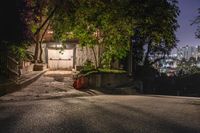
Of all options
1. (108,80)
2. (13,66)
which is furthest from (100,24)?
(13,66)

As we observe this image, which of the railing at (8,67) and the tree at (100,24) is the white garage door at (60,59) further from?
the railing at (8,67)

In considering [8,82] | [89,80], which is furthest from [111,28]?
[8,82]

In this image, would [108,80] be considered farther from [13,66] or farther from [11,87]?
[11,87]

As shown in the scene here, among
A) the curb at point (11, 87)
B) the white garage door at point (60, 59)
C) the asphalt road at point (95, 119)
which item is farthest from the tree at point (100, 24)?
the asphalt road at point (95, 119)

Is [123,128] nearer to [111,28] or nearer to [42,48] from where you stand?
[111,28]

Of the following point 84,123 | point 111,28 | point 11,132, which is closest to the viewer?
point 11,132

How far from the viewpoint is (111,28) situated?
84.3 ft

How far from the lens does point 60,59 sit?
37.9m

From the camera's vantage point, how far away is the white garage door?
3781 cm

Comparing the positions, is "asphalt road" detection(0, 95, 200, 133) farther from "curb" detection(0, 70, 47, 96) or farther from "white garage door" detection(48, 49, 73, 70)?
"white garage door" detection(48, 49, 73, 70)

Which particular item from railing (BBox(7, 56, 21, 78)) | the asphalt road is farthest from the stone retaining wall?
the asphalt road

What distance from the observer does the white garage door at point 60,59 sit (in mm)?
37812

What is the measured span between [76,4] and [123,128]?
1396 cm

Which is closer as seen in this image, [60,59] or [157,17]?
[157,17]
